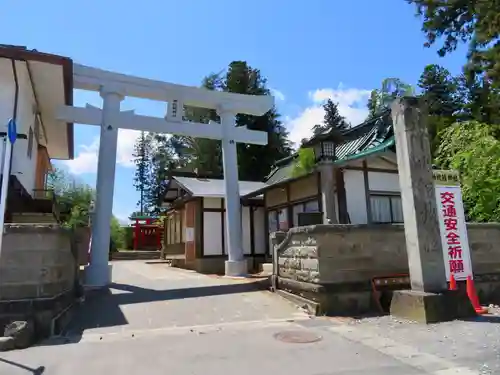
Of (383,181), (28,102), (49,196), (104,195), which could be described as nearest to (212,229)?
(104,195)

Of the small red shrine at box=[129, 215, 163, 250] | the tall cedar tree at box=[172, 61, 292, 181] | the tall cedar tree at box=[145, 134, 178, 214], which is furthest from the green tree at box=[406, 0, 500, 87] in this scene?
the tall cedar tree at box=[145, 134, 178, 214]

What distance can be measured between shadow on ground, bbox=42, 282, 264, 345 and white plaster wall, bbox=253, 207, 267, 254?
21.2 feet

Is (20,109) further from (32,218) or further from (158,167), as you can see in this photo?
(158,167)

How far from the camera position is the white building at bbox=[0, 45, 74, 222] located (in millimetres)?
10148

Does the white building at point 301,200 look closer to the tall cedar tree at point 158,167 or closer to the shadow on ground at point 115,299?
the shadow on ground at point 115,299

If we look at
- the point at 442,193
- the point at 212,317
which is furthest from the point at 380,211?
the point at 212,317

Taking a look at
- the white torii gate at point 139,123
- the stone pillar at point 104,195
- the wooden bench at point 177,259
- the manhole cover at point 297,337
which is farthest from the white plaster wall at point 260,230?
the manhole cover at point 297,337

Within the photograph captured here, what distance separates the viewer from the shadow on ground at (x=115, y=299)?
737 centimetres

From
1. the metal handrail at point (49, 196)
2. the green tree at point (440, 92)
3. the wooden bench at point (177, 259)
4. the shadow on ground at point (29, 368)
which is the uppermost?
the green tree at point (440, 92)

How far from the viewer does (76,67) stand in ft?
41.5

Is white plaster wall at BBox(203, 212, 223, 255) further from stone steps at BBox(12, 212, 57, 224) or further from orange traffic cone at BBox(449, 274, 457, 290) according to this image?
orange traffic cone at BBox(449, 274, 457, 290)

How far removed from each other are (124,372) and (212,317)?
3542 mm

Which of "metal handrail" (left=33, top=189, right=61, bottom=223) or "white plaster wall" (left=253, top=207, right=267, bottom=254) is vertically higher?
"metal handrail" (left=33, top=189, right=61, bottom=223)

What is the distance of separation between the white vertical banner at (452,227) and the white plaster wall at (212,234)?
11.5 meters
